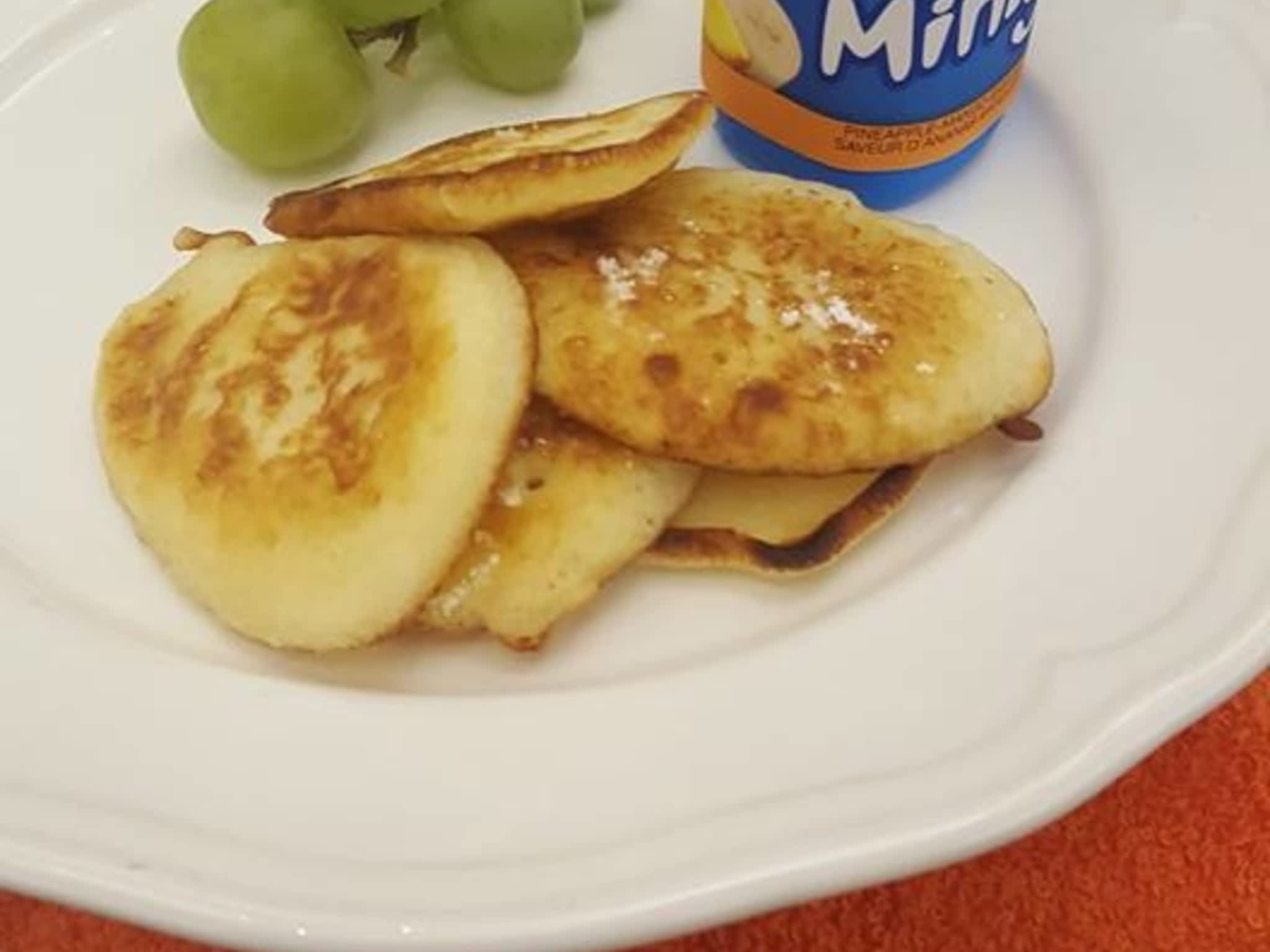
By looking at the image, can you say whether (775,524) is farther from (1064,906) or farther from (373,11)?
(373,11)

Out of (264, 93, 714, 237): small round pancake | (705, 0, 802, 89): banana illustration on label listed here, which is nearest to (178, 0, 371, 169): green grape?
(264, 93, 714, 237): small round pancake

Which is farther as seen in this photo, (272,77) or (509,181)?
(272,77)

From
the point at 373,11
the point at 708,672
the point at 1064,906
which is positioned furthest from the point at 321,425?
the point at 1064,906

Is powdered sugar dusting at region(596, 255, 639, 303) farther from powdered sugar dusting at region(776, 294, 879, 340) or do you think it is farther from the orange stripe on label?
the orange stripe on label

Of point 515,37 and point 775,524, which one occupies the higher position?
point 515,37

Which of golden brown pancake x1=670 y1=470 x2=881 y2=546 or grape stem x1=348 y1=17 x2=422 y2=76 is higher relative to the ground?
grape stem x1=348 y1=17 x2=422 y2=76

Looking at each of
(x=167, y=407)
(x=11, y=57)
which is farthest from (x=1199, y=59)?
(x=11, y=57)
